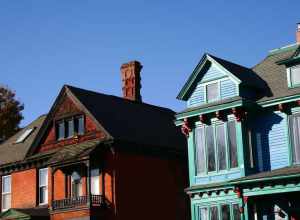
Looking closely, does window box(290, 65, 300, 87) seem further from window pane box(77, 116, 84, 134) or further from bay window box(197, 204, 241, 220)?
window pane box(77, 116, 84, 134)

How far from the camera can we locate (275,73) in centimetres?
2977

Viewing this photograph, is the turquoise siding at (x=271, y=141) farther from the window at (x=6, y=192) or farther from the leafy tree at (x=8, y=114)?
the leafy tree at (x=8, y=114)

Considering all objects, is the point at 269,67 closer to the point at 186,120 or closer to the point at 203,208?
the point at 186,120

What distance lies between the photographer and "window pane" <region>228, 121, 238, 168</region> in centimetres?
2802

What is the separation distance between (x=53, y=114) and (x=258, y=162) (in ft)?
48.5

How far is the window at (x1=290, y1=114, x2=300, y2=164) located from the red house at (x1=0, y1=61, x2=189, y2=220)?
1012 cm

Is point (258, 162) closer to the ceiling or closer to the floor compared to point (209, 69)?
closer to the floor

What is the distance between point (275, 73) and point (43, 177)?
16.5 metres

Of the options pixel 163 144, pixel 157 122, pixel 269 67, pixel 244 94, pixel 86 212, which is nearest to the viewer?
pixel 244 94

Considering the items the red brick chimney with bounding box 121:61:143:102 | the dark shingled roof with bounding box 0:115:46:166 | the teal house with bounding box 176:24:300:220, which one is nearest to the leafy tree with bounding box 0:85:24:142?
the dark shingled roof with bounding box 0:115:46:166

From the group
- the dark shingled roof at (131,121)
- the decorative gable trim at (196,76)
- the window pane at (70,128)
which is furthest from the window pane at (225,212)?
the window pane at (70,128)

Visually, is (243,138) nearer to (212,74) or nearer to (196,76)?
(212,74)

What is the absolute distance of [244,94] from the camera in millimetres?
28500

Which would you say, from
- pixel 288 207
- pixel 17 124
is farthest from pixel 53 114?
pixel 17 124
